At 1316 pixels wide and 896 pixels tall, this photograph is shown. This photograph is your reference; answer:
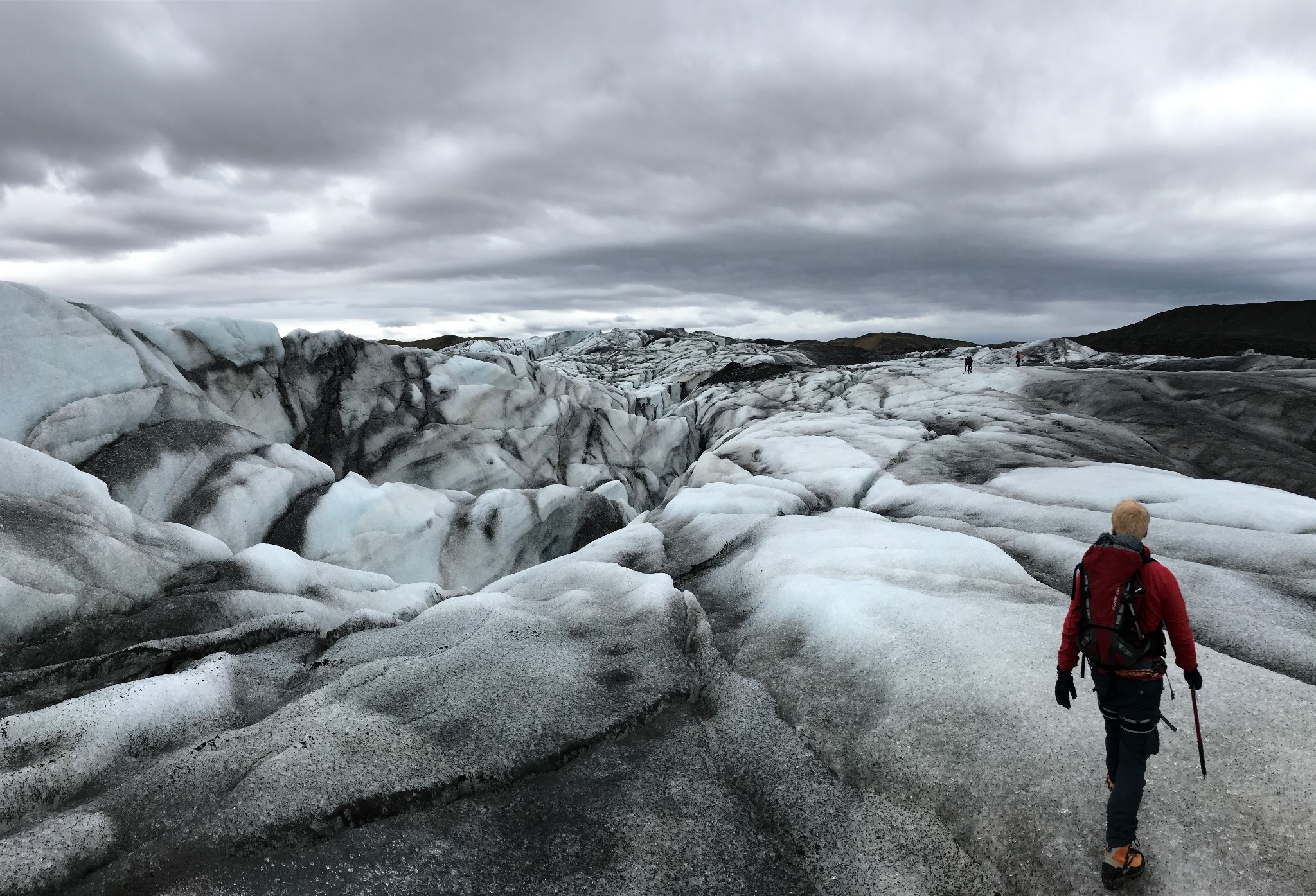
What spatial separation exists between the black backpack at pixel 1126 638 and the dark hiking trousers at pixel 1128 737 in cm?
17

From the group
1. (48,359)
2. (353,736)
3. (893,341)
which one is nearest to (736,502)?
(353,736)

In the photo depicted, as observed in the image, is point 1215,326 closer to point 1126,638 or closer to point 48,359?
point 1126,638

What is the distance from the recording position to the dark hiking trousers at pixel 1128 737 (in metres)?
5.37

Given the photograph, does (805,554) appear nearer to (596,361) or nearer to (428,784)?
(428,784)

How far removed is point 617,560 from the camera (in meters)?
15.8

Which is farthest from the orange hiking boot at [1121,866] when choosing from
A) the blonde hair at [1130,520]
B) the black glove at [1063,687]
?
the blonde hair at [1130,520]

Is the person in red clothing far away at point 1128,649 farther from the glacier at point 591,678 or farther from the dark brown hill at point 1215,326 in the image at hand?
the dark brown hill at point 1215,326

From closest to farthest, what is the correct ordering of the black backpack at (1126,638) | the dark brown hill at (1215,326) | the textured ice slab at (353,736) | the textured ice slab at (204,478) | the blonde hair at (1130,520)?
the black backpack at (1126,638)
the blonde hair at (1130,520)
the textured ice slab at (353,736)
the textured ice slab at (204,478)
the dark brown hill at (1215,326)

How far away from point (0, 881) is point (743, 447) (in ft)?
90.5

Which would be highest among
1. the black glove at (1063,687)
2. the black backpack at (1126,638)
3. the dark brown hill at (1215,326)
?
the dark brown hill at (1215,326)

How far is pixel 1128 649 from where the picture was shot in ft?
17.8

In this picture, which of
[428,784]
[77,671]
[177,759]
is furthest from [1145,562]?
[77,671]

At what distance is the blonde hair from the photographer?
5582 mm

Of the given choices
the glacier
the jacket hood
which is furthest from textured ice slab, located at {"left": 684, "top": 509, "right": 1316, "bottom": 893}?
the jacket hood
